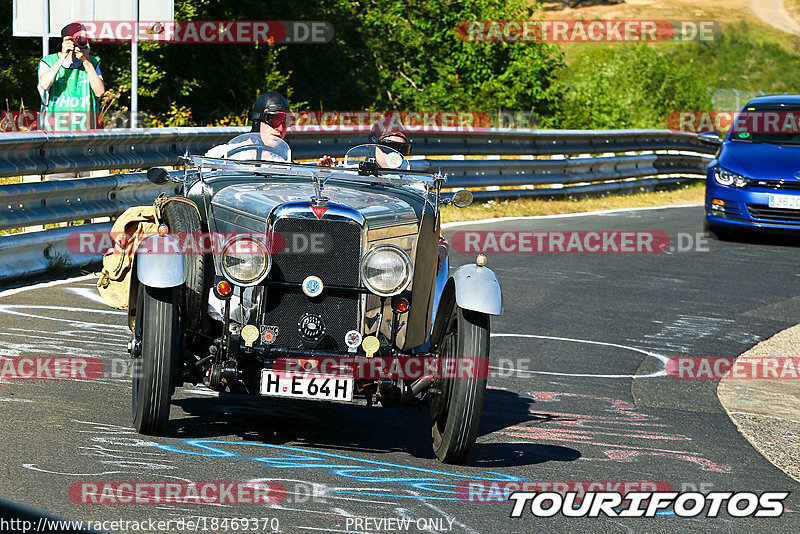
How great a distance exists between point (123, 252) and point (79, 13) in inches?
341

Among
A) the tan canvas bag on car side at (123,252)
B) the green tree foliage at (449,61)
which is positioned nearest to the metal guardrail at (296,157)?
the tan canvas bag on car side at (123,252)

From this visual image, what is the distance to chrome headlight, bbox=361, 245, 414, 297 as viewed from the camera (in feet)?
19.3

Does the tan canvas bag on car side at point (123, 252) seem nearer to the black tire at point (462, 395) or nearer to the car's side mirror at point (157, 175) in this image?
the car's side mirror at point (157, 175)

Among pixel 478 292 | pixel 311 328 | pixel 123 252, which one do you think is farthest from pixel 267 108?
pixel 478 292

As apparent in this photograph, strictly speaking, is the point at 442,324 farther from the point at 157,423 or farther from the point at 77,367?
the point at 77,367

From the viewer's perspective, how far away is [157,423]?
5.78 meters

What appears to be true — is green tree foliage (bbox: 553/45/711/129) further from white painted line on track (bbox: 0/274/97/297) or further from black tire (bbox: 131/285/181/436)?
black tire (bbox: 131/285/181/436)

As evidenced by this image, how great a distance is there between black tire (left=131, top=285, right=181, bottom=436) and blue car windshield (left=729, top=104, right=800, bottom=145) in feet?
39.6

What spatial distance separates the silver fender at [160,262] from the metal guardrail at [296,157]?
62.9 inches

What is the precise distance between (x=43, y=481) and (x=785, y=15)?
11421cm

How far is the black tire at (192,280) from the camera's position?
597 cm

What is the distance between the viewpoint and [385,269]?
232 inches

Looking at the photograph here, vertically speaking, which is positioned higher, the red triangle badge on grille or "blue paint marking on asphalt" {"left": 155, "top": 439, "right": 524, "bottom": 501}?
the red triangle badge on grille

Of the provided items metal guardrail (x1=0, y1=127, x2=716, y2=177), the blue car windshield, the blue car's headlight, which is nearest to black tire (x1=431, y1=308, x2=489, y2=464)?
metal guardrail (x1=0, y1=127, x2=716, y2=177)
